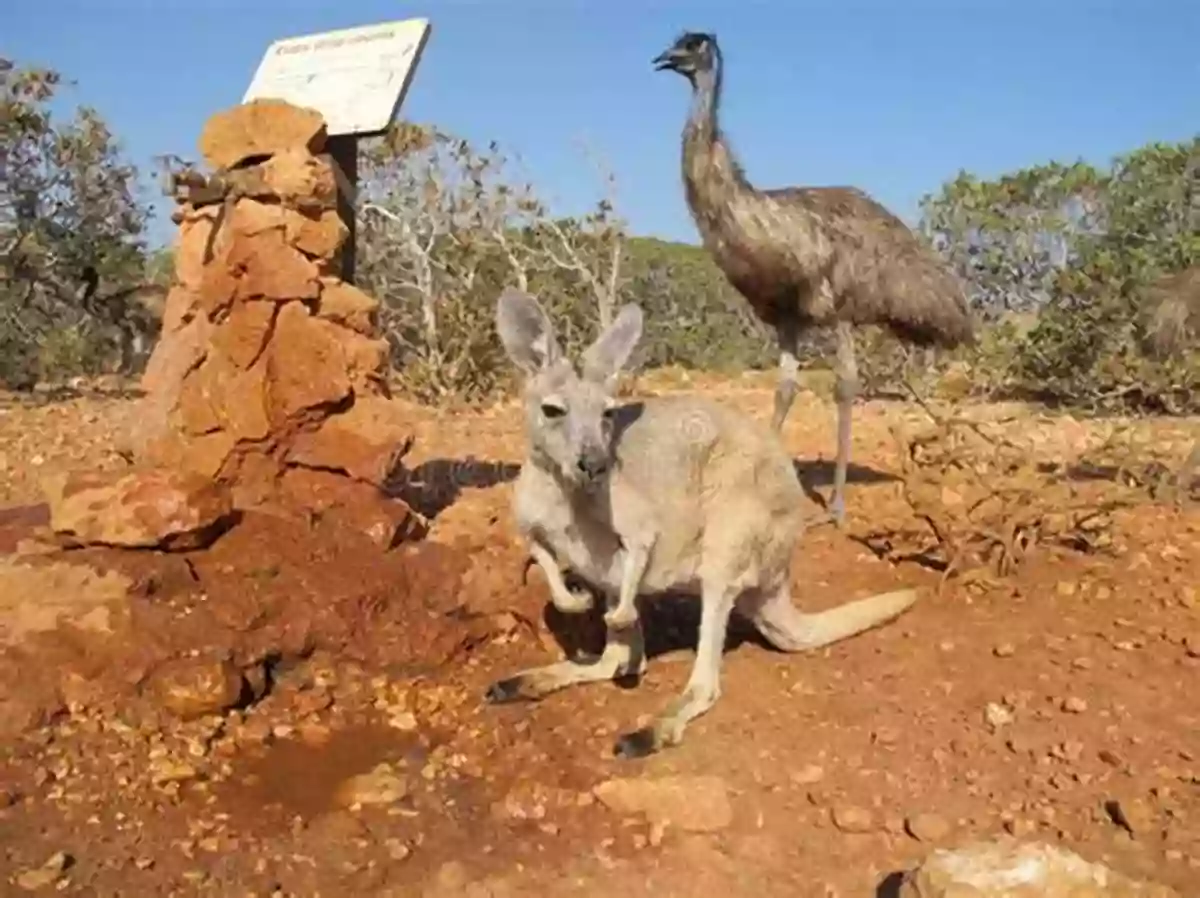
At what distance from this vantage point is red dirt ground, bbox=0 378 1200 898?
372 cm

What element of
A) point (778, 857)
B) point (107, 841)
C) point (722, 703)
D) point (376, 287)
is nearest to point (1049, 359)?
point (376, 287)

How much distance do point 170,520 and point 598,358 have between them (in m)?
1.90

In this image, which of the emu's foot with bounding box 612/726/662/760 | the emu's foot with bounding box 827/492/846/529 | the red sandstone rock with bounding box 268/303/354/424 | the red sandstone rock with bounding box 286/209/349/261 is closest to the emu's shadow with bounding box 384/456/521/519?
the red sandstone rock with bounding box 268/303/354/424

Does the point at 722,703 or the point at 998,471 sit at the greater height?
the point at 998,471

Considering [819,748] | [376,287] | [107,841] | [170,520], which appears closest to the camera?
[107,841]

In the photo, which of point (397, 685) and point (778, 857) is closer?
point (778, 857)

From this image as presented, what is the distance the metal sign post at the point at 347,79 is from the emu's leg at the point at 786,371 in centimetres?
254

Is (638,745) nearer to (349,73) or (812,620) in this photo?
(812,620)

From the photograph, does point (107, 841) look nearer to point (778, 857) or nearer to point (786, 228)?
point (778, 857)

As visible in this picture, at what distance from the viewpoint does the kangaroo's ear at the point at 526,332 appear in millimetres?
4629

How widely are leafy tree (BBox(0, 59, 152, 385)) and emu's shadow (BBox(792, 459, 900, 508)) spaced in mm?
8419

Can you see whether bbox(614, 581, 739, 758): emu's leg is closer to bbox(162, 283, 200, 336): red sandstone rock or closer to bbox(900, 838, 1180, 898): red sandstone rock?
bbox(900, 838, 1180, 898): red sandstone rock

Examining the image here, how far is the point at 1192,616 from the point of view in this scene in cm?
530

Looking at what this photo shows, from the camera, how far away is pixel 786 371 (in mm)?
7602
